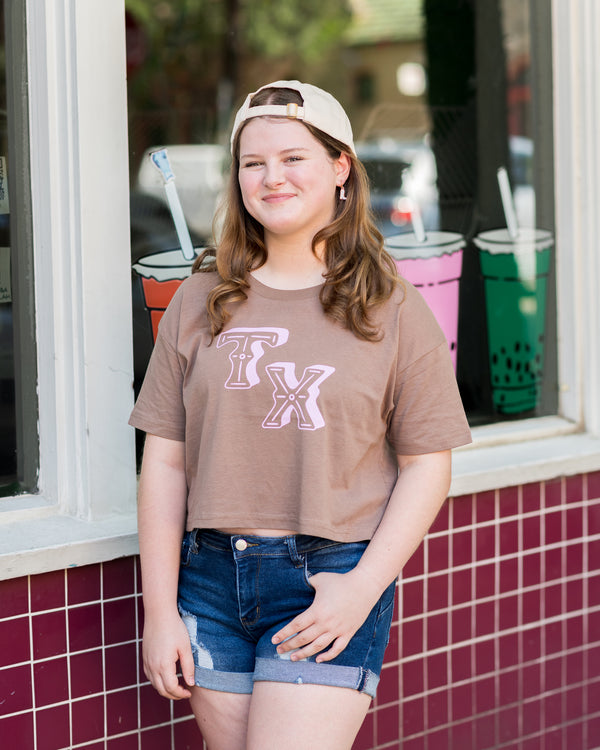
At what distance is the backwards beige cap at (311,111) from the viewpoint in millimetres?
1963

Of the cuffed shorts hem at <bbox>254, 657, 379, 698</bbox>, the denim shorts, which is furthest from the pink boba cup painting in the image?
the cuffed shorts hem at <bbox>254, 657, 379, 698</bbox>

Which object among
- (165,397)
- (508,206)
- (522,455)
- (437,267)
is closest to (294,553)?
(165,397)

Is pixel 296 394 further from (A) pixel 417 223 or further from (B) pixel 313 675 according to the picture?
(A) pixel 417 223

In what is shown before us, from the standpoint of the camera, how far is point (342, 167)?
206 centimetres

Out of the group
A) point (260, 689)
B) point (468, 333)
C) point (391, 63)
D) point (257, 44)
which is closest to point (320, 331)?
point (260, 689)

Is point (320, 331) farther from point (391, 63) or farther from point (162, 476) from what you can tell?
point (391, 63)

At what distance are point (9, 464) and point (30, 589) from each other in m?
0.37

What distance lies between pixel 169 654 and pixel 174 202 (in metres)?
1.44

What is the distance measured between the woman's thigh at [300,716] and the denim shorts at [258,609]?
0.02m

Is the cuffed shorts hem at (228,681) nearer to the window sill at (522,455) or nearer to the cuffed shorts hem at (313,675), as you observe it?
the cuffed shorts hem at (313,675)

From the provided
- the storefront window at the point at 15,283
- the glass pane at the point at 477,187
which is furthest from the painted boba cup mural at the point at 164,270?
the storefront window at the point at 15,283

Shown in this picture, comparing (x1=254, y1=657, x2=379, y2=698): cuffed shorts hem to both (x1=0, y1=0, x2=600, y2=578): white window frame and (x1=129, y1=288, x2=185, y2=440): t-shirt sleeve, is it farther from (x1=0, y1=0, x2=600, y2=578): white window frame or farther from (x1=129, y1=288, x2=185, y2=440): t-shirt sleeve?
(x1=0, y1=0, x2=600, y2=578): white window frame

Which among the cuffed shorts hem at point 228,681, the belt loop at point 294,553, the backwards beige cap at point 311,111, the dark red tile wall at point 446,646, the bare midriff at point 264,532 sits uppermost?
the backwards beige cap at point 311,111

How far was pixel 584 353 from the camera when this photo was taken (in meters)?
3.43
